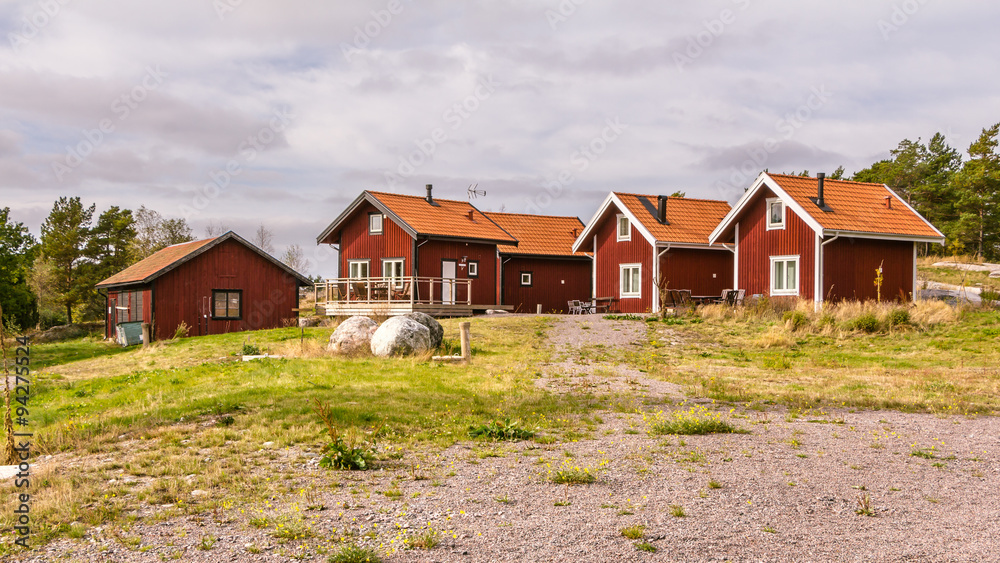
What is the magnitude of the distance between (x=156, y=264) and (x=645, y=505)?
32981mm

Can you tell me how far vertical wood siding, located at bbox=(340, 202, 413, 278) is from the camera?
33.4m

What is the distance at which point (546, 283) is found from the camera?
3866cm

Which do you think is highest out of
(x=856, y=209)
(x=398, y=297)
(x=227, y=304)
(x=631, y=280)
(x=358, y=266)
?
(x=856, y=209)

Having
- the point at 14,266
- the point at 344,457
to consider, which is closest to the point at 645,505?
the point at 344,457

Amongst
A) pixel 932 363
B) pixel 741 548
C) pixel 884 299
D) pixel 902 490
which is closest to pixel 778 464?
pixel 902 490

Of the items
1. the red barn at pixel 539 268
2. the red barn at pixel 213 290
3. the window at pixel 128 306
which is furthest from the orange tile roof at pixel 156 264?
the red barn at pixel 539 268

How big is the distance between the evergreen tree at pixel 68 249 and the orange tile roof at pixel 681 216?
4304 cm

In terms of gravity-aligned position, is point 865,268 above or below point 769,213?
below

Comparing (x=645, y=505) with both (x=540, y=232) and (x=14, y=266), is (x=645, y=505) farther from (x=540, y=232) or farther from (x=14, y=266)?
(x=14, y=266)

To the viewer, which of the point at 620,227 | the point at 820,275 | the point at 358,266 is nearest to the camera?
the point at 820,275

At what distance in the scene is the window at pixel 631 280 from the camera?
3344 centimetres

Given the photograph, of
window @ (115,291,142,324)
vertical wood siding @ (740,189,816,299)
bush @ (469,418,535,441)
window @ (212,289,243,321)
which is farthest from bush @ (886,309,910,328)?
window @ (115,291,142,324)

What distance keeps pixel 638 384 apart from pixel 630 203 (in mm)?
20983

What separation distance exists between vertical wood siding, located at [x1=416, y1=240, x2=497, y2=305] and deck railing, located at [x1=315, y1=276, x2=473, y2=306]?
12cm
